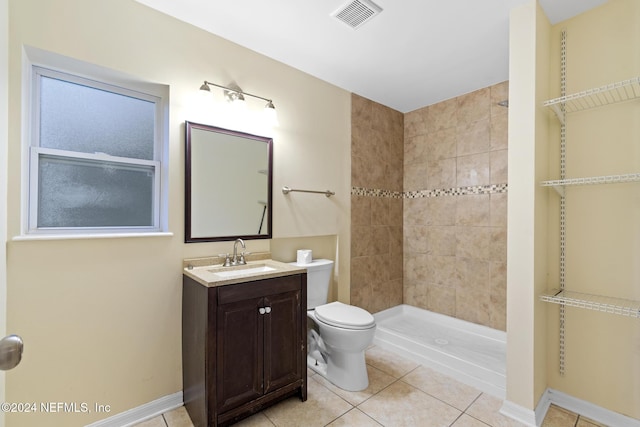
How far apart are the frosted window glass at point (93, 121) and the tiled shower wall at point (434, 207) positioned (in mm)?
1745

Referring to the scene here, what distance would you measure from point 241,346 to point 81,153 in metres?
1.38

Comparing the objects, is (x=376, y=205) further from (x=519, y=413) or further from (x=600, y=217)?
(x=519, y=413)

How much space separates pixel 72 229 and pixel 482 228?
3113mm

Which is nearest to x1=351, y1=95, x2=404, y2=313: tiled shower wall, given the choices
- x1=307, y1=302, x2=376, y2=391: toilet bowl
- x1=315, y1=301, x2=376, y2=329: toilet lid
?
x1=315, y1=301, x2=376, y2=329: toilet lid

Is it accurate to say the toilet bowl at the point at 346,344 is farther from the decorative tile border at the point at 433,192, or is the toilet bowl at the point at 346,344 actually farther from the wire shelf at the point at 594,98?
the wire shelf at the point at 594,98

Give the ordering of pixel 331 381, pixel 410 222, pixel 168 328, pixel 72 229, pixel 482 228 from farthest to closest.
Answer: pixel 410 222, pixel 482 228, pixel 331 381, pixel 168 328, pixel 72 229

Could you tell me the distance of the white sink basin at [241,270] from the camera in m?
1.78

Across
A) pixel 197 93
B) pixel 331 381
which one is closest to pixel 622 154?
pixel 331 381

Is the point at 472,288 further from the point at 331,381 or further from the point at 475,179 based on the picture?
the point at 331,381

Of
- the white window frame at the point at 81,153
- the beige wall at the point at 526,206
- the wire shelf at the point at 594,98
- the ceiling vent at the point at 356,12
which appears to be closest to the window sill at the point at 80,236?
the white window frame at the point at 81,153

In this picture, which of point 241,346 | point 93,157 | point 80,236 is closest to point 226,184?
point 93,157

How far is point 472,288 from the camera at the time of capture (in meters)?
2.80

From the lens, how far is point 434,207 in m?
3.09

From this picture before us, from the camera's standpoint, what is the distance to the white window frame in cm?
145
